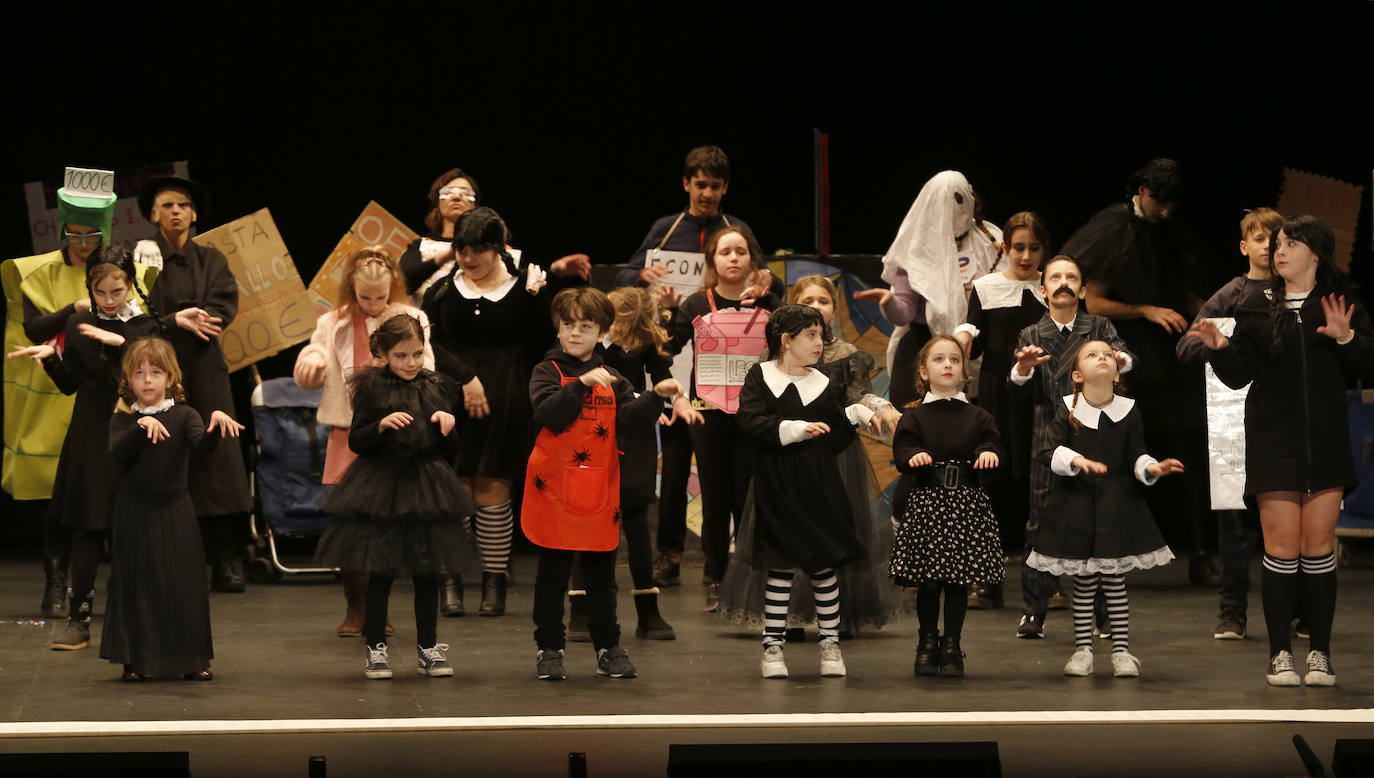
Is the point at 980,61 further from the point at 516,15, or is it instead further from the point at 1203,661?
the point at 1203,661

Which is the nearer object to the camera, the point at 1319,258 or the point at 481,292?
the point at 1319,258

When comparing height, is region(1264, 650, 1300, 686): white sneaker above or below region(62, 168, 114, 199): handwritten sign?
below

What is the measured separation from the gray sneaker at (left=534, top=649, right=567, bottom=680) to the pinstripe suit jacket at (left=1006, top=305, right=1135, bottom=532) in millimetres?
1681

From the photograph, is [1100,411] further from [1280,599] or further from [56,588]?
[56,588]

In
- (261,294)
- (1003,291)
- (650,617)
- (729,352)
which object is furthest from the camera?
(261,294)

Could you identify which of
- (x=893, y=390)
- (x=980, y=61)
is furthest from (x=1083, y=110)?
(x=893, y=390)

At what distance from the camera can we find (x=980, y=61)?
8.14m

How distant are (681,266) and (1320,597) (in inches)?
111

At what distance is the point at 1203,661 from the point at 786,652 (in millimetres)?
1254

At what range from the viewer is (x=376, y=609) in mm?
4969

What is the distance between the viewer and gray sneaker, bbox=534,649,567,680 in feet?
16.2

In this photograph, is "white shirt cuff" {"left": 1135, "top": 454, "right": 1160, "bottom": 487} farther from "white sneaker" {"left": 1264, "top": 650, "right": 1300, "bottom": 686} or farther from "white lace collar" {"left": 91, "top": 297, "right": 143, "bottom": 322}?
"white lace collar" {"left": 91, "top": 297, "right": 143, "bottom": 322}

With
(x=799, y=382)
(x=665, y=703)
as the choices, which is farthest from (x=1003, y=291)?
(x=665, y=703)

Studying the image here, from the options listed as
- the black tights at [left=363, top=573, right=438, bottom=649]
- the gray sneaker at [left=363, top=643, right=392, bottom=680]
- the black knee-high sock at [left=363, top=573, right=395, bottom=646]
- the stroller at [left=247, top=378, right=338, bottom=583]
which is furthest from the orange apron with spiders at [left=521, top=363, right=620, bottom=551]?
the stroller at [left=247, top=378, right=338, bottom=583]
